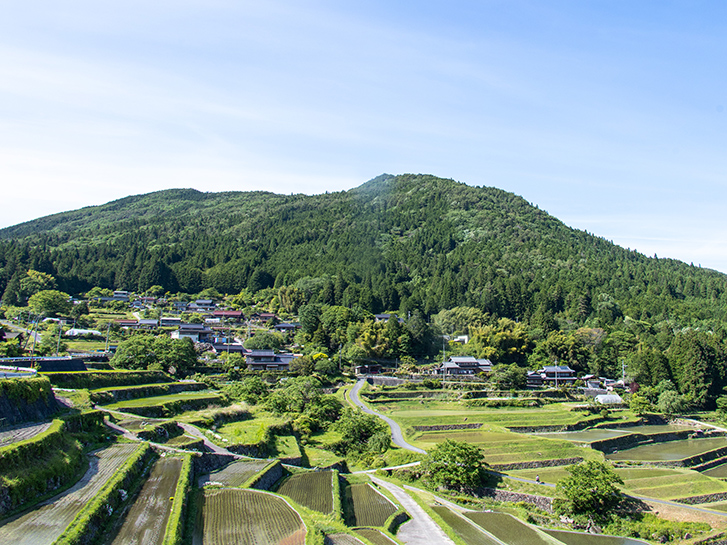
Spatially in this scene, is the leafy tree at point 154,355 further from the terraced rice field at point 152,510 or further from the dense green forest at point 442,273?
the terraced rice field at point 152,510

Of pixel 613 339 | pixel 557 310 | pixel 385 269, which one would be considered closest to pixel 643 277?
pixel 557 310

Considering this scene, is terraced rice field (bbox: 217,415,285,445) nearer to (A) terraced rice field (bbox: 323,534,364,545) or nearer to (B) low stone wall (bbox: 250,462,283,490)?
(B) low stone wall (bbox: 250,462,283,490)

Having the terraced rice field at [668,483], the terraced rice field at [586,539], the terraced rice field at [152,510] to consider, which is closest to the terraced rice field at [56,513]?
the terraced rice field at [152,510]

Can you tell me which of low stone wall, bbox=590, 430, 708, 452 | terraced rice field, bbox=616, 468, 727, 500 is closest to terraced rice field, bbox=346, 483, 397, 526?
terraced rice field, bbox=616, 468, 727, 500

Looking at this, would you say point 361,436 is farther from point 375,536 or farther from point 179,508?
point 179,508

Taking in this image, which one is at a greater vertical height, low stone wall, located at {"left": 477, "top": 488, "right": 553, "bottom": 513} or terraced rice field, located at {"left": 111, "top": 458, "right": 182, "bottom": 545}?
terraced rice field, located at {"left": 111, "top": 458, "right": 182, "bottom": 545}

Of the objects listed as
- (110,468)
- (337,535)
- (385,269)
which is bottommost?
(337,535)

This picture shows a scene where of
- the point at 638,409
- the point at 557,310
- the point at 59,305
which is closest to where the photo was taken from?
the point at 638,409

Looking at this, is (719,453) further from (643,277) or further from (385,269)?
(385,269)
